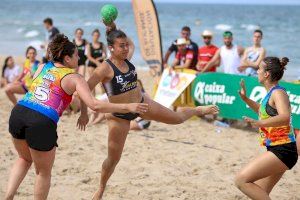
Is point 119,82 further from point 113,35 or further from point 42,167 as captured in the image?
point 42,167

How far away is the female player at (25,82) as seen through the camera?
10.1 m

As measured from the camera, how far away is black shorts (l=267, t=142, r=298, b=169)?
441cm

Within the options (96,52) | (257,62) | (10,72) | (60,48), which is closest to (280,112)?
(60,48)

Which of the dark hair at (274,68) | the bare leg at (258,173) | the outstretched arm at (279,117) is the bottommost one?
the bare leg at (258,173)

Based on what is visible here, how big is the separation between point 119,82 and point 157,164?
2110mm

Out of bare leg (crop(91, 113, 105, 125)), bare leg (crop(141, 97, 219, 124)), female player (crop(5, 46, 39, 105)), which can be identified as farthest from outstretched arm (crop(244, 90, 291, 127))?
female player (crop(5, 46, 39, 105))

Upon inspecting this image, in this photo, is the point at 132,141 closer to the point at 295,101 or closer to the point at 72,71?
the point at 295,101

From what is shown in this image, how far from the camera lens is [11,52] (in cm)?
2523

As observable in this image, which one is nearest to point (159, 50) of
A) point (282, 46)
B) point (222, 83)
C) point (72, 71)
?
point (222, 83)

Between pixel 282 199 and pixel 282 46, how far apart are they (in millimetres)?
22462

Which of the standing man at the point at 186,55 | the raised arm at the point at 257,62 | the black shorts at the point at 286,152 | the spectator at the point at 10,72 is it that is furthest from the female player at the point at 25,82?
the black shorts at the point at 286,152

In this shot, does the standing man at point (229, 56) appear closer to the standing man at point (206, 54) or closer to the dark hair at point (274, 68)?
the standing man at point (206, 54)

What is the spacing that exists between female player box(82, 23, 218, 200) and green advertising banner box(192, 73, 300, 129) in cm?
377

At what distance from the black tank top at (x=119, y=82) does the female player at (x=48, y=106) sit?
2.12 feet
